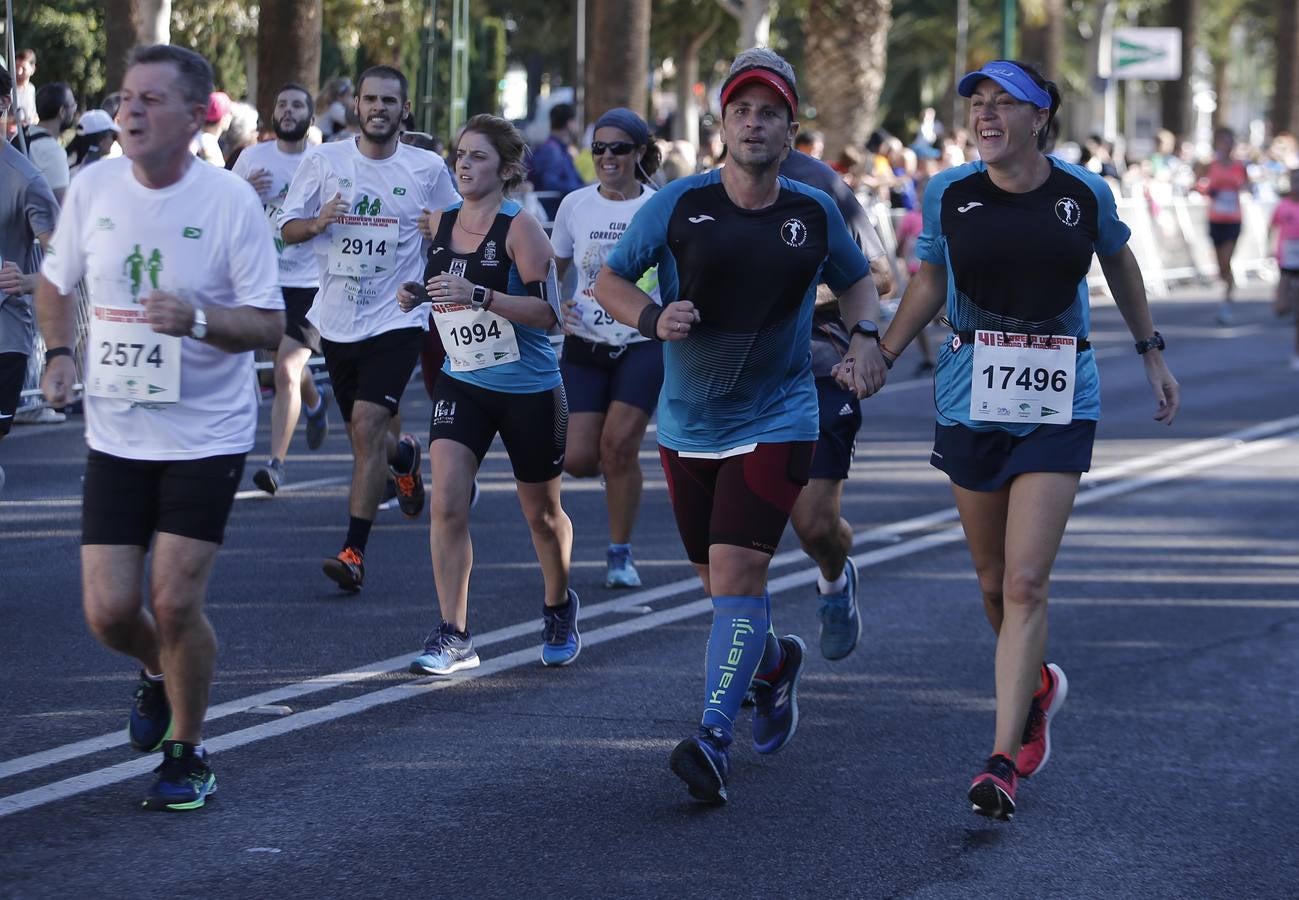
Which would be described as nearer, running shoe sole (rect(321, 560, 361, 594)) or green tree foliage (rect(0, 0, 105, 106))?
running shoe sole (rect(321, 560, 361, 594))

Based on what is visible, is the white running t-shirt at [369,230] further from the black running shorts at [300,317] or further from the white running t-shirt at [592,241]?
the black running shorts at [300,317]

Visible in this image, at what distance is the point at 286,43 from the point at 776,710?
50.8 ft

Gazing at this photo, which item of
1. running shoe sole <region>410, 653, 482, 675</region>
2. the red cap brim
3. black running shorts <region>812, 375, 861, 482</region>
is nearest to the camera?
the red cap brim

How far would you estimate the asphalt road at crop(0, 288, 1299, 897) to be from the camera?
5.14 m

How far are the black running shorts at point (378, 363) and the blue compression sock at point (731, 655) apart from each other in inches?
130

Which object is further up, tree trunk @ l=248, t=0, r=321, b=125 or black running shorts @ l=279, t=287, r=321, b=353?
tree trunk @ l=248, t=0, r=321, b=125

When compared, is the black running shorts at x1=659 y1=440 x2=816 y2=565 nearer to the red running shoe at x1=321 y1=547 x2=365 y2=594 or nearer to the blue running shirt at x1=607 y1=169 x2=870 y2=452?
the blue running shirt at x1=607 y1=169 x2=870 y2=452

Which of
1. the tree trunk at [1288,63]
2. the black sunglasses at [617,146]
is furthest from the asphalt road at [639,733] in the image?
the tree trunk at [1288,63]

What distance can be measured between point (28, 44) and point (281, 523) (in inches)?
491

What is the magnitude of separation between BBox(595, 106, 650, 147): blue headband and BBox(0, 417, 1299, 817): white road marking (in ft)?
6.17

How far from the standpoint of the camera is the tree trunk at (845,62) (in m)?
26.1

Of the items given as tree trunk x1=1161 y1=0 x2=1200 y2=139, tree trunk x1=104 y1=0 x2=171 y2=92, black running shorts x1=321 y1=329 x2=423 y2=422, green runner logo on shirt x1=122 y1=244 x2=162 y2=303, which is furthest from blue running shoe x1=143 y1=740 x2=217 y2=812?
tree trunk x1=1161 y1=0 x2=1200 y2=139

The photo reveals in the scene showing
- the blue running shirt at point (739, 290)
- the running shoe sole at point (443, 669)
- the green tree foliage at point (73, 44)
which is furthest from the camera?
the green tree foliage at point (73, 44)

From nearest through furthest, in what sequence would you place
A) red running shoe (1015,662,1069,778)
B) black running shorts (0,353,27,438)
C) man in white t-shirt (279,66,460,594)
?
1. red running shoe (1015,662,1069,778)
2. black running shorts (0,353,27,438)
3. man in white t-shirt (279,66,460,594)
